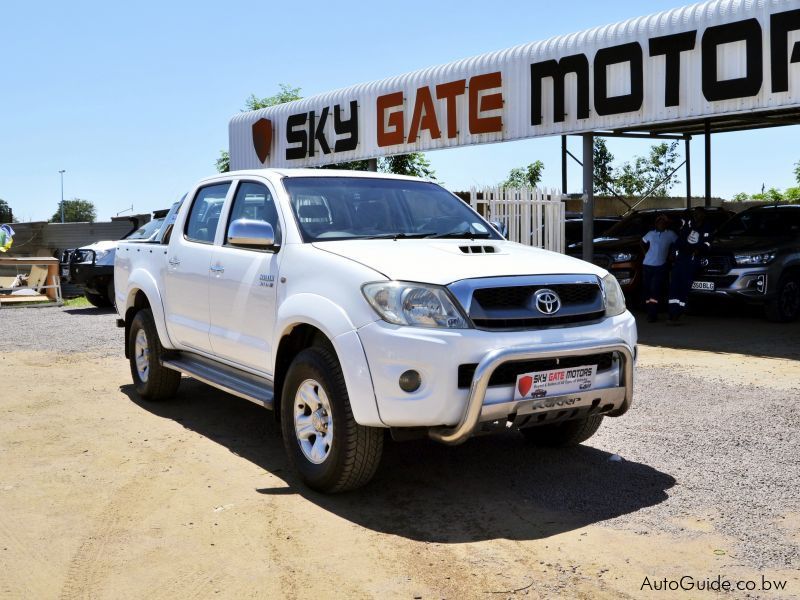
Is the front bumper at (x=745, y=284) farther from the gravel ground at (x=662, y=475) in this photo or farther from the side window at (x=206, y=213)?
the side window at (x=206, y=213)

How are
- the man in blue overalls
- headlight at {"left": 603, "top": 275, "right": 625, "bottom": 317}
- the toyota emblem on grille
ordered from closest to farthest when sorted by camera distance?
the toyota emblem on grille < headlight at {"left": 603, "top": 275, "right": 625, "bottom": 317} < the man in blue overalls

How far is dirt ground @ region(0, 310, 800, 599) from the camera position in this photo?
382 cm

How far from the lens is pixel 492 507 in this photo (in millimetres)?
4812

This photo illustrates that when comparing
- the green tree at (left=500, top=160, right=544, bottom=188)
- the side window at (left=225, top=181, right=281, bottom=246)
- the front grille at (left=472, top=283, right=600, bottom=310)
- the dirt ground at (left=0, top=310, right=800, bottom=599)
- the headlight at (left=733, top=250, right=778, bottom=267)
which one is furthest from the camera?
the green tree at (left=500, top=160, right=544, bottom=188)

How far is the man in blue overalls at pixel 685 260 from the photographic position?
518 inches

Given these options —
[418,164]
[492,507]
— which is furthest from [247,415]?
[418,164]

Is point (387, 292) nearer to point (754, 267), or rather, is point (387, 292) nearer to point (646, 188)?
point (754, 267)

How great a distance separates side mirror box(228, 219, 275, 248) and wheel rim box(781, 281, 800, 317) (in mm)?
10048

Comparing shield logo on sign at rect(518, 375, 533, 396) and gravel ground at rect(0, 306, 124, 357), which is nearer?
shield logo on sign at rect(518, 375, 533, 396)

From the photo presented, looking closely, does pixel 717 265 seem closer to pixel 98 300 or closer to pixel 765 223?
pixel 765 223

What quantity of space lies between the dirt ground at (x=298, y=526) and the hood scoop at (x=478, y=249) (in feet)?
4.53

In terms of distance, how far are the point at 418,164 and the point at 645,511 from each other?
34.0 meters

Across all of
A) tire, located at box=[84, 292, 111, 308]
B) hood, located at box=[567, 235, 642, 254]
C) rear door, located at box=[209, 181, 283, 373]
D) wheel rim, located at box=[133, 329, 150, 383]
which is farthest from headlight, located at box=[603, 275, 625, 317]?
tire, located at box=[84, 292, 111, 308]

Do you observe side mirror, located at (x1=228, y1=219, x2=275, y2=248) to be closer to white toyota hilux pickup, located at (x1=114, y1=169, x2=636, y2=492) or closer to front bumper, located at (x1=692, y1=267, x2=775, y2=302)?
white toyota hilux pickup, located at (x1=114, y1=169, x2=636, y2=492)
